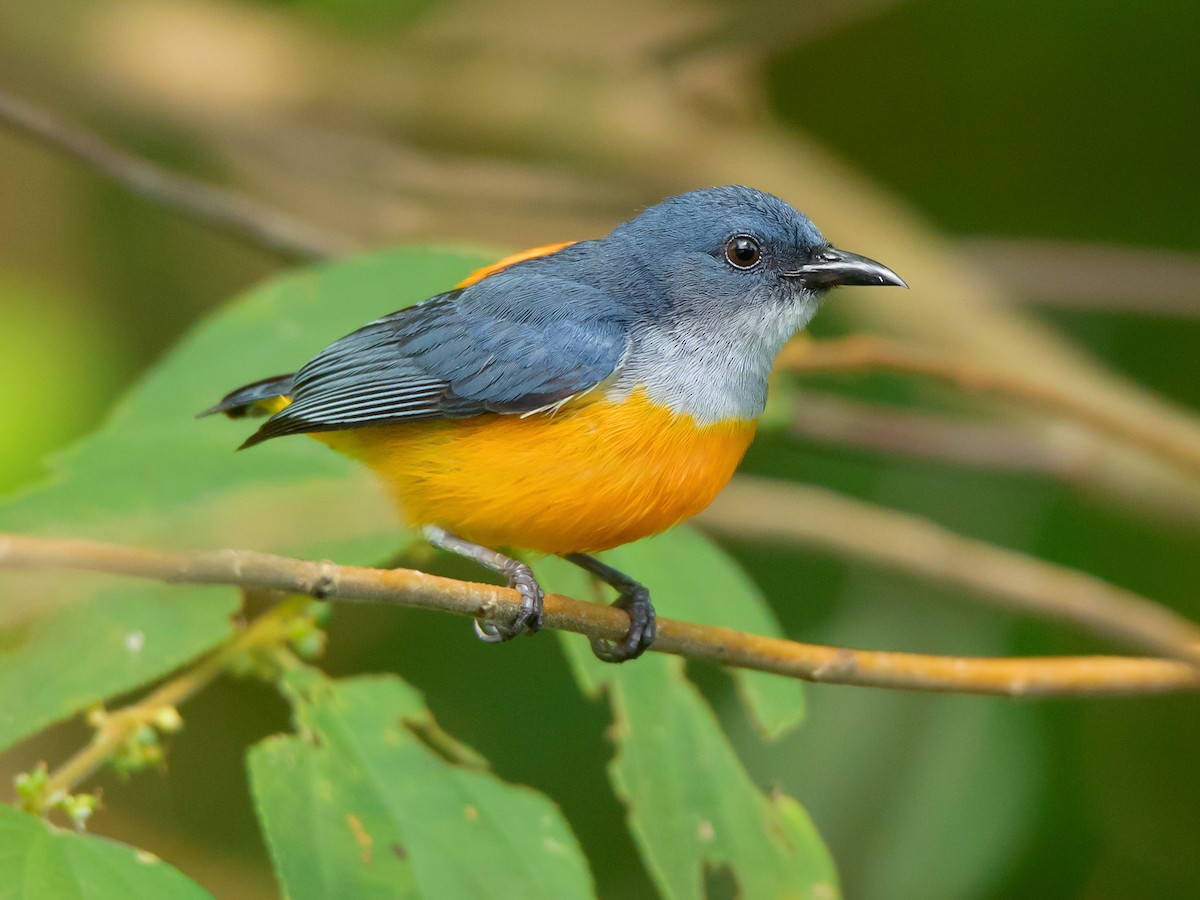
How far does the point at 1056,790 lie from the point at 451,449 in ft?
10.4

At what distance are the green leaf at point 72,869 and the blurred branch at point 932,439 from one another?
11.0 feet

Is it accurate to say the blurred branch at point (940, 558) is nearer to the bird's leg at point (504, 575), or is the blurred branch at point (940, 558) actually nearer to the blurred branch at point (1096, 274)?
the bird's leg at point (504, 575)

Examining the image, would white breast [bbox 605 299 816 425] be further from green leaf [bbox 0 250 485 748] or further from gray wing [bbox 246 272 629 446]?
green leaf [bbox 0 250 485 748]

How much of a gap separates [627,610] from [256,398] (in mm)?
1019

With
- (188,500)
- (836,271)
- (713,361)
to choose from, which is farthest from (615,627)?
(836,271)

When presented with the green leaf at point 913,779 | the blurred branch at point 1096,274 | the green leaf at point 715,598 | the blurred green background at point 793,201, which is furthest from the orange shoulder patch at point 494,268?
the blurred branch at point 1096,274

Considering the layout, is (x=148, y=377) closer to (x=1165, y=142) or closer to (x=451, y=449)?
(x=451, y=449)

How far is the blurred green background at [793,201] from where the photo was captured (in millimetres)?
5125

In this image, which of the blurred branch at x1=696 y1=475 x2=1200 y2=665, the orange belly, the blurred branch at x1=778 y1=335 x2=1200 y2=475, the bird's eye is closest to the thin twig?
the orange belly

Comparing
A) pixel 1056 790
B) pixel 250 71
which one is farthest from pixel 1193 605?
pixel 250 71

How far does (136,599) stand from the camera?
2574mm

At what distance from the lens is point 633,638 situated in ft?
9.40

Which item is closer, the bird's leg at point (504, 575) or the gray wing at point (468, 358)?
the bird's leg at point (504, 575)

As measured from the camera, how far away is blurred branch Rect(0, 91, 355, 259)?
4.12m
